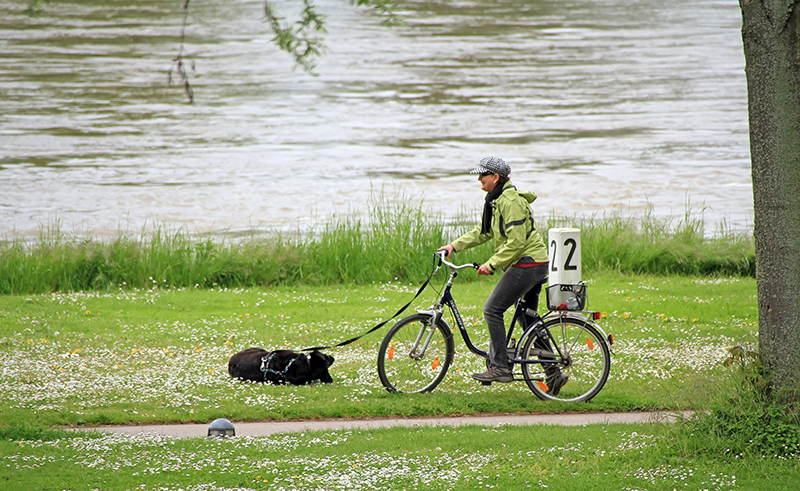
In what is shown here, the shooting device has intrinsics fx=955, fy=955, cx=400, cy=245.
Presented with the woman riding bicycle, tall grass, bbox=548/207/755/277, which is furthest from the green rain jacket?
tall grass, bbox=548/207/755/277

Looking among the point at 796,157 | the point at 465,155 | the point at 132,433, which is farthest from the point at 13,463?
the point at 465,155

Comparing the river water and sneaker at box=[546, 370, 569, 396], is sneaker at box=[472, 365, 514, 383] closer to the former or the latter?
sneaker at box=[546, 370, 569, 396]

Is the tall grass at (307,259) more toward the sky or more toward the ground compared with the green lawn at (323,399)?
more toward the sky

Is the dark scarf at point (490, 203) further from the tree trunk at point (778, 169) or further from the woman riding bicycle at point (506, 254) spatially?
the tree trunk at point (778, 169)

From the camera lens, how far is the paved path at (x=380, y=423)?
7.59 m

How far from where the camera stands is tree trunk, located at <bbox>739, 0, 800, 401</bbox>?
6543 millimetres

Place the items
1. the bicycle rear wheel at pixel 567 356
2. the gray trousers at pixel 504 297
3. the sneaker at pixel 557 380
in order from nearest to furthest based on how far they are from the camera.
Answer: the gray trousers at pixel 504 297
the bicycle rear wheel at pixel 567 356
the sneaker at pixel 557 380

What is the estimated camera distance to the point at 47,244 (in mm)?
17172

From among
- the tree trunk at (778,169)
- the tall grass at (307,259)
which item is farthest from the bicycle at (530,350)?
the tall grass at (307,259)

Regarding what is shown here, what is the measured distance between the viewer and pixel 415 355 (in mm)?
8750

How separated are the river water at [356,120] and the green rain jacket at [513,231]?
15.7ft

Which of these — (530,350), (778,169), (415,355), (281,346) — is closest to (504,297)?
(530,350)

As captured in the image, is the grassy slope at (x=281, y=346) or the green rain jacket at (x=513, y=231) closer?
the green rain jacket at (x=513, y=231)

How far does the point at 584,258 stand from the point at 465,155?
15.8 metres
